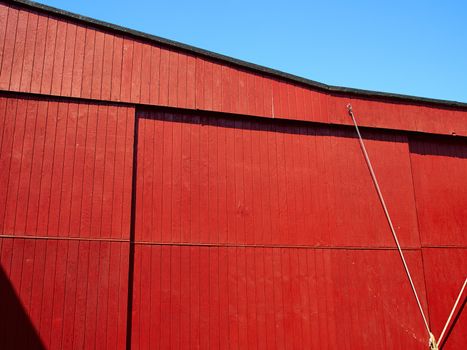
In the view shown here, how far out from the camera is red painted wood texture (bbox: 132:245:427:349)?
8.54 m

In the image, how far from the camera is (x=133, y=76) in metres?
9.35

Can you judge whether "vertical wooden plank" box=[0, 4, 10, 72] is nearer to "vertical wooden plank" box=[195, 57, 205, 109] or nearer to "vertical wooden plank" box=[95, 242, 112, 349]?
"vertical wooden plank" box=[195, 57, 205, 109]

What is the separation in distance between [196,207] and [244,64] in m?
2.93

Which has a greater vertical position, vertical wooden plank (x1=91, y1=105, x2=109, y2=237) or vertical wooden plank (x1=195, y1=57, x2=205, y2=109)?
vertical wooden plank (x1=195, y1=57, x2=205, y2=109)

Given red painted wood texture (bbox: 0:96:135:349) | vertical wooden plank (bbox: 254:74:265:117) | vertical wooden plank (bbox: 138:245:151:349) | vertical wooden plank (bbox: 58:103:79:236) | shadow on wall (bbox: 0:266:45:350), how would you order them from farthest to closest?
vertical wooden plank (bbox: 254:74:265:117) → vertical wooden plank (bbox: 58:103:79:236) → vertical wooden plank (bbox: 138:245:151:349) → red painted wood texture (bbox: 0:96:135:349) → shadow on wall (bbox: 0:266:45:350)

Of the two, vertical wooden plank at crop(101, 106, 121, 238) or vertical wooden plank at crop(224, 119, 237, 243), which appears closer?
vertical wooden plank at crop(101, 106, 121, 238)

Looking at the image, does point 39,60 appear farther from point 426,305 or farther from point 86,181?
point 426,305

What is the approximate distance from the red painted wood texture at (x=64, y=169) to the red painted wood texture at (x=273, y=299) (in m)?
1.03

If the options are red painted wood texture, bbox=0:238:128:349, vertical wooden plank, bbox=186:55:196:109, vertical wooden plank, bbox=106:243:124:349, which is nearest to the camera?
red painted wood texture, bbox=0:238:128:349

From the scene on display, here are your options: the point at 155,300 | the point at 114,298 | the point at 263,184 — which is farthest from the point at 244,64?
the point at 114,298

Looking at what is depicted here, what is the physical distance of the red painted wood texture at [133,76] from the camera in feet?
29.2

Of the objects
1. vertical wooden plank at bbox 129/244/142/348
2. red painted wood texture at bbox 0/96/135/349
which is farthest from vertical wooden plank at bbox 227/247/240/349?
red painted wood texture at bbox 0/96/135/349

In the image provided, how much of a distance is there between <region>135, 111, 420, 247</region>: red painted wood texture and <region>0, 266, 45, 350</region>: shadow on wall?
2088 millimetres

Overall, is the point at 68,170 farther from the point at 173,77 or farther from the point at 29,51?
the point at 173,77
